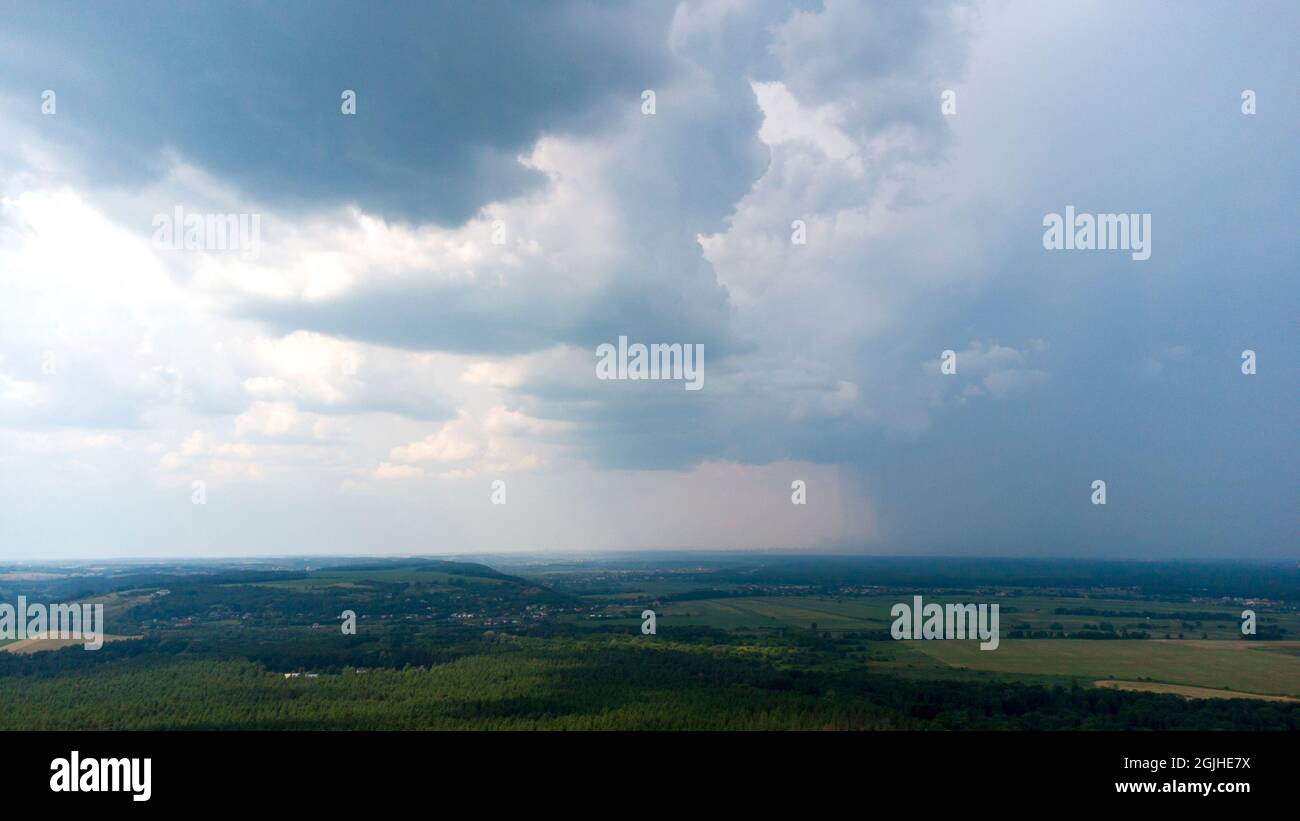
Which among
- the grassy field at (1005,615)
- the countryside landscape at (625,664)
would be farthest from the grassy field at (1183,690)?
the grassy field at (1005,615)

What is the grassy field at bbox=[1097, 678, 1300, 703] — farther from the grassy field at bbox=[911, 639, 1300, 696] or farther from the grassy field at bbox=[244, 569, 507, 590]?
the grassy field at bbox=[244, 569, 507, 590]

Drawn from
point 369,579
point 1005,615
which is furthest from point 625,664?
point 369,579

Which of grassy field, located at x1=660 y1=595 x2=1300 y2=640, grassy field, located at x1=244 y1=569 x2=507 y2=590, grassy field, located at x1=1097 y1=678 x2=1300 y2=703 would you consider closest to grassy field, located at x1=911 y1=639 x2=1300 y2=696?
grassy field, located at x1=1097 y1=678 x2=1300 y2=703

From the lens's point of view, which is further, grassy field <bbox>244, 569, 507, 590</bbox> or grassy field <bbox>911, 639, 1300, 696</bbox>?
grassy field <bbox>244, 569, 507, 590</bbox>

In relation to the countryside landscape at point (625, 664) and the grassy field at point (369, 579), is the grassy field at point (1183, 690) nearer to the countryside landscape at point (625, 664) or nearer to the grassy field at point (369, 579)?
the countryside landscape at point (625, 664)

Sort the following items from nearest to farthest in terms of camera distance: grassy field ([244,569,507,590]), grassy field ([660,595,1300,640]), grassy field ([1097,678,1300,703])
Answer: grassy field ([1097,678,1300,703])
grassy field ([660,595,1300,640])
grassy field ([244,569,507,590])
